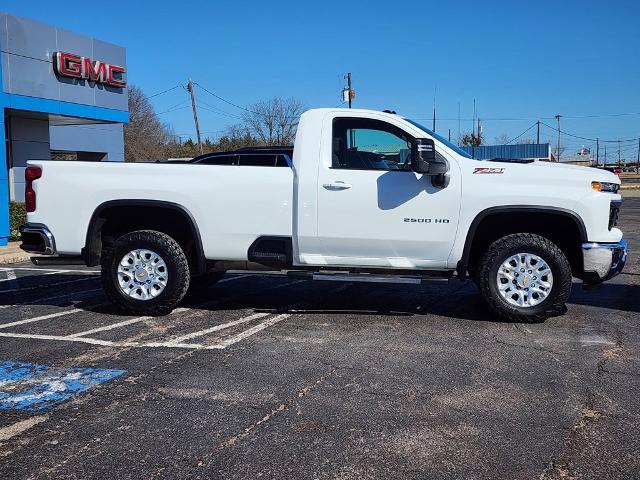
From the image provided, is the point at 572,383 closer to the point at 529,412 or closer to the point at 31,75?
the point at 529,412

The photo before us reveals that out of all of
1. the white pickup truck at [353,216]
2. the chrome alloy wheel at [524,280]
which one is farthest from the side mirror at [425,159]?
the chrome alloy wheel at [524,280]

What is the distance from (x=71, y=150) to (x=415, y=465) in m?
21.9

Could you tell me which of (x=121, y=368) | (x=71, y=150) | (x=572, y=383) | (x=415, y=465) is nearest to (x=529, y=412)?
(x=572, y=383)

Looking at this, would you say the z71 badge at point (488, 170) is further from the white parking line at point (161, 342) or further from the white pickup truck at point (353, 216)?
the white parking line at point (161, 342)

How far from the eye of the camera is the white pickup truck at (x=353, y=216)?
6270mm

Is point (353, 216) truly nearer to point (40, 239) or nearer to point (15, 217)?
point (40, 239)

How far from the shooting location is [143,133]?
200ft

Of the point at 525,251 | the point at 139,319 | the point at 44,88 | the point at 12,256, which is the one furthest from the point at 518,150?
the point at 139,319

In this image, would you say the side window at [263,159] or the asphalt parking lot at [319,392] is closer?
the asphalt parking lot at [319,392]

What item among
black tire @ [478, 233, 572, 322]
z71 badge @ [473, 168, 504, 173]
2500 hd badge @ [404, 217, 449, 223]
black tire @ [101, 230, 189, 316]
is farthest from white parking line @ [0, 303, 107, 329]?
z71 badge @ [473, 168, 504, 173]

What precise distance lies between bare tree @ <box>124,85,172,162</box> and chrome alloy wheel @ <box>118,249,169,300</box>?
168 feet

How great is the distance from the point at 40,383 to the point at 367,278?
10.5 feet

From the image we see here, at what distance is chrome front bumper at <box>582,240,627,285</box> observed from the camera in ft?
20.4

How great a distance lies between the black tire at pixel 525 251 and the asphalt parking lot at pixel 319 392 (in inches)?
6.5
